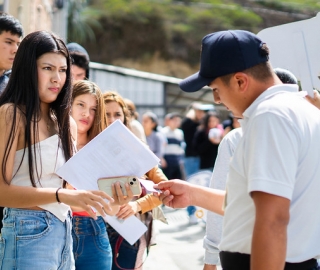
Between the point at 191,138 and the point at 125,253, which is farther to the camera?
the point at 191,138

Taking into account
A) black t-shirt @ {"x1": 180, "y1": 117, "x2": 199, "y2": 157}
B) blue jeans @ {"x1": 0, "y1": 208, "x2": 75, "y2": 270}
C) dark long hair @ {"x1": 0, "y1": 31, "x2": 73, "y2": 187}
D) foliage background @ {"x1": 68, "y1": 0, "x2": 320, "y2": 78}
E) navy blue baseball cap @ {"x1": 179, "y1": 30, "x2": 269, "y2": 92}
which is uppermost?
navy blue baseball cap @ {"x1": 179, "y1": 30, "x2": 269, "y2": 92}

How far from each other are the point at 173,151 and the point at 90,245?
30.2 feet

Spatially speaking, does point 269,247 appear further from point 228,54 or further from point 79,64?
point 79,64

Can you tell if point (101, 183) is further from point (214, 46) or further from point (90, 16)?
point (90, 16)

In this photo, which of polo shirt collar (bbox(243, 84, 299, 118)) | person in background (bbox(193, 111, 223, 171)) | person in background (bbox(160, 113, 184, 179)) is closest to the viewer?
polo shirt collar (bbox(243, 84, 299, 118))

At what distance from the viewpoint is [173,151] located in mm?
13305

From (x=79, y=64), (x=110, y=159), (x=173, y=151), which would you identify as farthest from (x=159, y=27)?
(x=110, y=159)

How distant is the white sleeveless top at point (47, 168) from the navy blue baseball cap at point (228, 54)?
1.01 metres

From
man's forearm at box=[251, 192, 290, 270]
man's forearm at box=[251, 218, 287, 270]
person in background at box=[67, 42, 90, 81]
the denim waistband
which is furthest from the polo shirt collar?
person in background at box=[67, 42, 90, 81]

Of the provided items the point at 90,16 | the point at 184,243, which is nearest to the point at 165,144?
the point at 184,243

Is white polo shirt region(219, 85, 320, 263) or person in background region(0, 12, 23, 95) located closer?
white polo shirt region(219, 85, 320, 263)

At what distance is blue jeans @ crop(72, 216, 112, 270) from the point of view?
4.12 m

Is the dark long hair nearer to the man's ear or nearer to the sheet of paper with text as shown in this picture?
the sheet of paper with text

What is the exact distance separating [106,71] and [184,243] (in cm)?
1355
